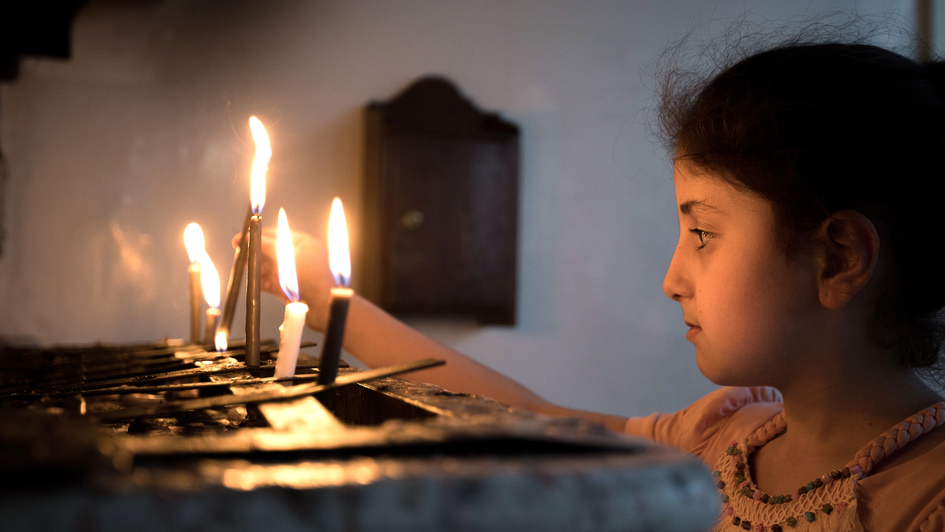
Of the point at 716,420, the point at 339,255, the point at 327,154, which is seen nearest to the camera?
the point at 339,255

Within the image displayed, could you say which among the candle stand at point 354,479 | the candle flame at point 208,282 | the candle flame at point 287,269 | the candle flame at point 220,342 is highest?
the candle flame at point 287,269

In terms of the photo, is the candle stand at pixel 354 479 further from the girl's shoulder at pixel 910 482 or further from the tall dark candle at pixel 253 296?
the girl's shoulder at pixel 910 482

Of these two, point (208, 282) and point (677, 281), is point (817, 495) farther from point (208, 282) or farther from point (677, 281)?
point (208, 282)

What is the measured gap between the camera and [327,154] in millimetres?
1723

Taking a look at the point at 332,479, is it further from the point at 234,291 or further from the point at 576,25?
the point at 576,25

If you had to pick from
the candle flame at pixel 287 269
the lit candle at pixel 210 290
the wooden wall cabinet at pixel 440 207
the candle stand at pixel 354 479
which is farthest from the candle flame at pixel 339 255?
the wooden wall cabinet at pixel 440 207

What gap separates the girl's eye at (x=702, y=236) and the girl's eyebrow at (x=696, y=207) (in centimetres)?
2

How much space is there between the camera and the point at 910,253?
0.65 metres

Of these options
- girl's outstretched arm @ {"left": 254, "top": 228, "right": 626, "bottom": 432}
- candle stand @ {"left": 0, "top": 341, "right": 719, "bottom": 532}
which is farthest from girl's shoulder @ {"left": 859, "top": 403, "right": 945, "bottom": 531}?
candle stand @ {"left": 0, "top": 341, "right": 719, "bottom": 532}

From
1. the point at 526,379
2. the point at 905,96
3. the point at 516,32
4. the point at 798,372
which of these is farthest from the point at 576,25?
the point at 798,372

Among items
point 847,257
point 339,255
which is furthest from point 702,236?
point 339,255

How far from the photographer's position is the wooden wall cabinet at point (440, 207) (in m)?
1.72

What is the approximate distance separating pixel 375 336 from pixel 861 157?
626 millimetres

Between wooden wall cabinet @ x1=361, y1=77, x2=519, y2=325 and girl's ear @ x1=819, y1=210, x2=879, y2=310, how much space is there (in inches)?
47.8
